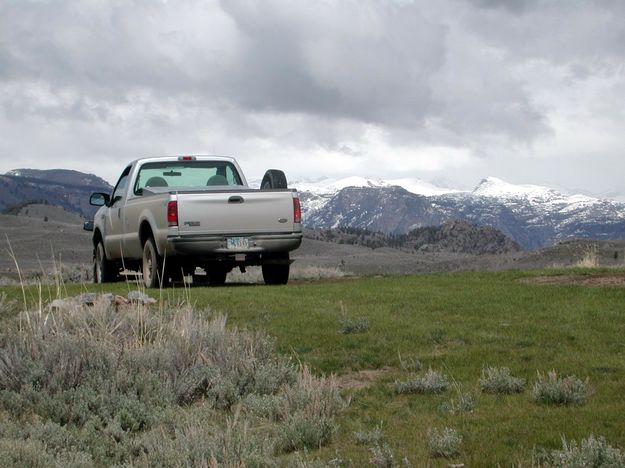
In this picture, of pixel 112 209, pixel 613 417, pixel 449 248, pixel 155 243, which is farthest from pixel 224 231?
pixel 449 248

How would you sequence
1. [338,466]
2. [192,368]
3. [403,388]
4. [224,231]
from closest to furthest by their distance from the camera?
[338,466] → [403,388] → [192,368] → [224,231]

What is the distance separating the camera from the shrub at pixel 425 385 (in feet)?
24.2

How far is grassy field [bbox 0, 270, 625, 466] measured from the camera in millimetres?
6031

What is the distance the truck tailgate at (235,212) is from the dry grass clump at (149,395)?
16.6 feet

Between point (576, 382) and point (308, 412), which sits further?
point (576, 382)

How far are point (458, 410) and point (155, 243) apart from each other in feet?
31.8

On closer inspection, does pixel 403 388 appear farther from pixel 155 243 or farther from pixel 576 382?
pixel 155 243

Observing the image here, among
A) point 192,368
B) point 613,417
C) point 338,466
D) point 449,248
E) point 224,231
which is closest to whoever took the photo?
point 338,466

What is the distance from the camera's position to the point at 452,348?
30.4 feet

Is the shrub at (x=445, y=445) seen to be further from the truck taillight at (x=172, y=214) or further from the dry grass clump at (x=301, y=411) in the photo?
the truck taillight at (x=172, y=214)

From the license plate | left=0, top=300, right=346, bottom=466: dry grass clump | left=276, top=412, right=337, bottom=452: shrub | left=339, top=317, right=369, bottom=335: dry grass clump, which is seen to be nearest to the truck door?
the license plate

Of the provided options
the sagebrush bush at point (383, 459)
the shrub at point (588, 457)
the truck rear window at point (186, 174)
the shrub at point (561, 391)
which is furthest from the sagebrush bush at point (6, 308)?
the shrub at point (588, 457)

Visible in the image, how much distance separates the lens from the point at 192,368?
813 centimetres

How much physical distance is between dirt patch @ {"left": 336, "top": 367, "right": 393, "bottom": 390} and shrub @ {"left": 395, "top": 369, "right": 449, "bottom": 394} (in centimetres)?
42
